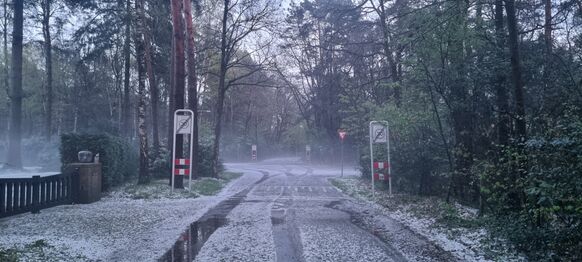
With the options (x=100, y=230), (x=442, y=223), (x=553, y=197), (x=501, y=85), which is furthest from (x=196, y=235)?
(x=501, y=85)

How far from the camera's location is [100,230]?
31.0ft

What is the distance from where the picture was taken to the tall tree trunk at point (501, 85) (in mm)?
10352

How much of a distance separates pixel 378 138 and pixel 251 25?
1222 centimetres

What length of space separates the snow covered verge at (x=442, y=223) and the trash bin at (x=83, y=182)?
7.62 meters

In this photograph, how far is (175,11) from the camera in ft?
60.5

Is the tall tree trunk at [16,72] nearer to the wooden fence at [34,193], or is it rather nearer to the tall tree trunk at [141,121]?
the tall tree trunk at [141,121]

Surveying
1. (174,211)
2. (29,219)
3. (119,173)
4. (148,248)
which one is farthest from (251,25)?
(148,248)

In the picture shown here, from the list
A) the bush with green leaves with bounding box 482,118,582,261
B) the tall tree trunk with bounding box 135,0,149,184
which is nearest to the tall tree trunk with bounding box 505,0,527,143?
the bush with green leaves with bounding box 482,118,582,261

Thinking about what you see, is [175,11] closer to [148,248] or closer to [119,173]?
[119,173]

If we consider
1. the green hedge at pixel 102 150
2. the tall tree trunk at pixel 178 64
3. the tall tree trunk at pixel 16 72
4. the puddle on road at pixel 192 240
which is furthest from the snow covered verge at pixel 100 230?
the tall tree trunk at pixel 16 72

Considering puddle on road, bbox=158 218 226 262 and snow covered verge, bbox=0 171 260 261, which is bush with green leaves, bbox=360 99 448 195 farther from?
puddle on road, bbox=158 218 226 262

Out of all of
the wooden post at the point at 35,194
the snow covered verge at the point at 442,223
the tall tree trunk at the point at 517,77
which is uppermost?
the tall tree trunk at the point at 517,77

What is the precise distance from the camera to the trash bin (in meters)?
13.9

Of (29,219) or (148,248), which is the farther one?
(29,219)
